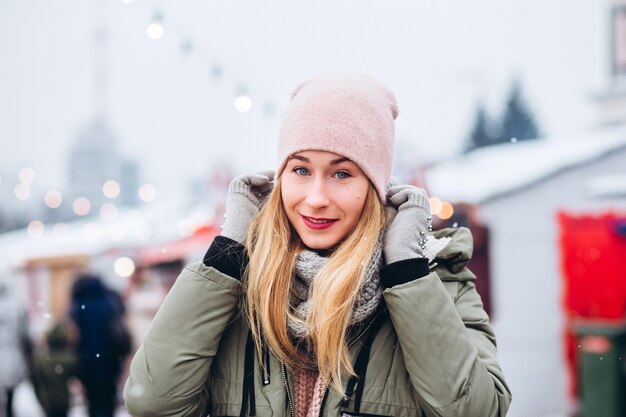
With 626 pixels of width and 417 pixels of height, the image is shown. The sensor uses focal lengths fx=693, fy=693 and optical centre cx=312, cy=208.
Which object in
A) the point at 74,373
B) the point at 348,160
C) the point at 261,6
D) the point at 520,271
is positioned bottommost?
the point at 74,373

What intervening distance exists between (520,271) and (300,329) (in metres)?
6.13

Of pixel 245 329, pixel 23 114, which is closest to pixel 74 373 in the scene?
pixel 23 114

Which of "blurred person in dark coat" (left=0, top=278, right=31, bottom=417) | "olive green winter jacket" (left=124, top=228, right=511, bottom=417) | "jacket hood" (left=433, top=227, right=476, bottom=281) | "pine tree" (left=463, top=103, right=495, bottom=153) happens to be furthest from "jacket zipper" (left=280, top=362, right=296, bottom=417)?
"pine tree" (left=463, top=103, right=495, bottom=153)

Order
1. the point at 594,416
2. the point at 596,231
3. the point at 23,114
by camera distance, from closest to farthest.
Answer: the point at 594,416, the point at 596,231, the point at 23,114

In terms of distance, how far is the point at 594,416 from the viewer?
6254 mm

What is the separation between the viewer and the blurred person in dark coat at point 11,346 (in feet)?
19.6

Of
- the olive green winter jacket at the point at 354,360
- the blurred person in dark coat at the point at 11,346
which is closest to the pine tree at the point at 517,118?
the blurred person in dark coat at the point at 11,346

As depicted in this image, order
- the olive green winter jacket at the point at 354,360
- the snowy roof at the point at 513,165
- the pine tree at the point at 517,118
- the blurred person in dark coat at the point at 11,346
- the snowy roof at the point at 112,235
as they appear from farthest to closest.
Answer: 1. the pine tree at the point at 517,118
2. the snowy roof at the point at 112,235
3. the snowy roof at the point at 513,165
4. the blurred person in dark coat at the point at 11,346
5. the olive green winter jacket at the point at 354,360

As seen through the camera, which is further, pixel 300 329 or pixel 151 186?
pixel 151 186

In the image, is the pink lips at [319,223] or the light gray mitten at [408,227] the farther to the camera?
the pink lips at [319,223]

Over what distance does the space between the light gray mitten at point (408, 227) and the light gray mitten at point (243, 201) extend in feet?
1.22

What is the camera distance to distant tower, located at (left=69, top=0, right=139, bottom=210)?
32.3 ft

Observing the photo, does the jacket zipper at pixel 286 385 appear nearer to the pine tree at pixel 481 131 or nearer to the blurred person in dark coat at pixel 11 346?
the blurred person in dark coat at pixel 11 346

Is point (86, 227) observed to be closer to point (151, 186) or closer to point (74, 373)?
point (151, 186)
